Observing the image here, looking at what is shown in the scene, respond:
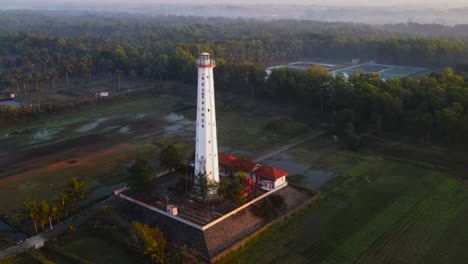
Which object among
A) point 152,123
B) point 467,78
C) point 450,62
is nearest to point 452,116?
point 467,78

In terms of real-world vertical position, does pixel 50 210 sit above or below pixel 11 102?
above

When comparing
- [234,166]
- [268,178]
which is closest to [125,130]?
[234,166]

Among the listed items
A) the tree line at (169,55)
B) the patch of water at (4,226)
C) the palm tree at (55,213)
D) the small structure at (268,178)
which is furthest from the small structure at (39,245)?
the tree line at (169,55)

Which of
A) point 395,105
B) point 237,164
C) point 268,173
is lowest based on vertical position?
point 268,173

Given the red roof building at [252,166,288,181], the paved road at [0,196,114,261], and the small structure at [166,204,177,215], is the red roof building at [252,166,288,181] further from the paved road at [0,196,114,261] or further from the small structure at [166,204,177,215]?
the paved road at [0,196,114,261]

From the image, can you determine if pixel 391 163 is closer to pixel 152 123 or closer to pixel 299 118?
pixel 299 118

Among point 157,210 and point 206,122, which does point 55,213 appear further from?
point 206,122

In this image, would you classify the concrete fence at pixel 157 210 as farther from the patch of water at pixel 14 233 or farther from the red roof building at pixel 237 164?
the red roof building at pixel 237 164
